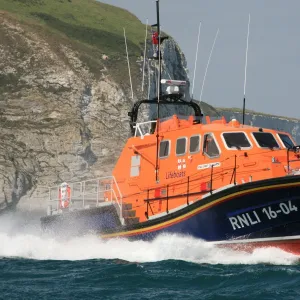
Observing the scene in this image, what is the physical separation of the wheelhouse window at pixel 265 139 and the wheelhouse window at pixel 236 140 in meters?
0.25

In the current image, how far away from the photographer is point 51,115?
45.0m

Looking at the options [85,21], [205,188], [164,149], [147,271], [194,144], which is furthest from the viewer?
[85,21]

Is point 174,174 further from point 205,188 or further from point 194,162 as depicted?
point 205,188

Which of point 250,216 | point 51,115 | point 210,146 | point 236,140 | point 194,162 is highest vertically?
point 51,115

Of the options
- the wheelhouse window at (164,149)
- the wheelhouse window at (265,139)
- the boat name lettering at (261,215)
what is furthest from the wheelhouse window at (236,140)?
the boat name lettering at (261,215)

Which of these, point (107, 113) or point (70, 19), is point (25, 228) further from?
point (70, 19)

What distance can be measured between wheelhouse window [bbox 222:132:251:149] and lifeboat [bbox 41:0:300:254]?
0.07 feet

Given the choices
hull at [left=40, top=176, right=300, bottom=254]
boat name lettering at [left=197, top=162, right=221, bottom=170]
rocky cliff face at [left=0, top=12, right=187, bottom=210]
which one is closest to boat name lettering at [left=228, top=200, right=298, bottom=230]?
hull at [left=40, top=176, right=300, bottom=254]

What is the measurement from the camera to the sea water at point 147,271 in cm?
1200

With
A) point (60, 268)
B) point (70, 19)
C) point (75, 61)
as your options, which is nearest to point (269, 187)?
point (60, 268)

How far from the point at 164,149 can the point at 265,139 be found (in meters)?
2.42

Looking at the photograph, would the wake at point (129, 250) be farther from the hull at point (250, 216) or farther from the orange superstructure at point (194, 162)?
the orange superstructure at point (194, 162)

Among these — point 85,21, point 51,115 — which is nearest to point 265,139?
point 51,115

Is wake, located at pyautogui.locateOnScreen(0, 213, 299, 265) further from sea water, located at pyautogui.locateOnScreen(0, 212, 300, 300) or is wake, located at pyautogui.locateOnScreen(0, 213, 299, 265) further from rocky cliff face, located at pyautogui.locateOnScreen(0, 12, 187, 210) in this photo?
rocky cliff face, located at pyautogui.locateOnScreen(0, 12, 187, 210)
